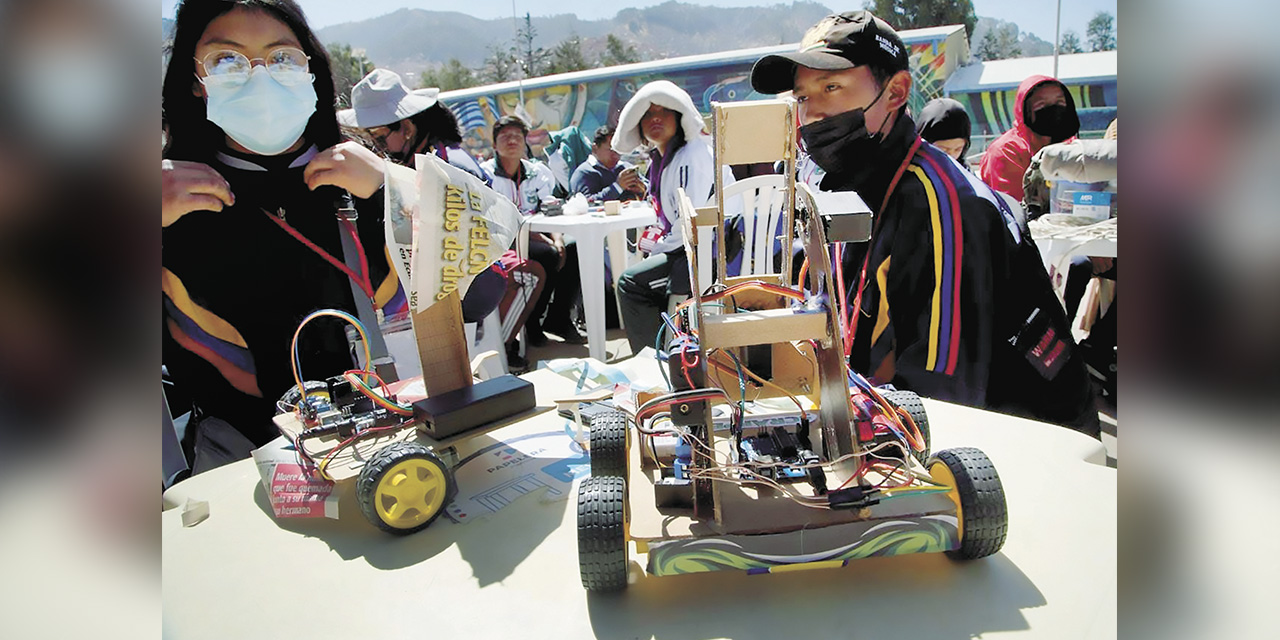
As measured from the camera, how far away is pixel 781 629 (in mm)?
1023

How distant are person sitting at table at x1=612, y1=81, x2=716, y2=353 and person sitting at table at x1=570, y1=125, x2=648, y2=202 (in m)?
2.00

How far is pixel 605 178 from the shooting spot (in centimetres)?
704

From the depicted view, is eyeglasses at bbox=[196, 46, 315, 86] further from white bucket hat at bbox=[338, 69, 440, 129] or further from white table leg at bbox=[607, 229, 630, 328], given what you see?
white table leg at bbox=[607, 229, 630, 328]

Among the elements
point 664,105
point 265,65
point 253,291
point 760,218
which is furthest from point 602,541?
point 664,105

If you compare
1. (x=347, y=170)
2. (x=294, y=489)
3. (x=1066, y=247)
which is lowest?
(x=294, y=489)

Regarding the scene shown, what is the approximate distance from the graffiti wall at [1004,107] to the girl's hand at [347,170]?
13.1m

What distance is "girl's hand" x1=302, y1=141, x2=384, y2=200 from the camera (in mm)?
1792

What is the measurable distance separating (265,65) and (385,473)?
110 centimetres

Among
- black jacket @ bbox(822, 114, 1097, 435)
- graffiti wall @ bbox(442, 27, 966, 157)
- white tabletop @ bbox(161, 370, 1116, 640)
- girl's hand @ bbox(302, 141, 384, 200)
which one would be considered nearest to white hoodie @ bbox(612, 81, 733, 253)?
black jacket @ bbox(822, 114, 1097, 435)

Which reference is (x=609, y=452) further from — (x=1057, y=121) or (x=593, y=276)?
(x=1057, y=121)

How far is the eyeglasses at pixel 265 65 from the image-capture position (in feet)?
5.33
